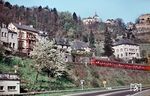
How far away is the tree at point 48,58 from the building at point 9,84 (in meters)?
14.4

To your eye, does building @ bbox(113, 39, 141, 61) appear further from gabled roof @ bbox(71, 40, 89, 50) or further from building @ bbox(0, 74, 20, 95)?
→ building @ bbox(0, 74, 20, 95)

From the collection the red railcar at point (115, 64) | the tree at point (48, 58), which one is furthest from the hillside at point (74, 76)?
the red railcar at point (115, 64)

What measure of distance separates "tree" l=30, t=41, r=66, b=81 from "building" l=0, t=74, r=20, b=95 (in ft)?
47.3

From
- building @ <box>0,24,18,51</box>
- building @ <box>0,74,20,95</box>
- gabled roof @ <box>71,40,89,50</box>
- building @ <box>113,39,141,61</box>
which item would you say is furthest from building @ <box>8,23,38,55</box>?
building @ <box>113,39,141,61</box>

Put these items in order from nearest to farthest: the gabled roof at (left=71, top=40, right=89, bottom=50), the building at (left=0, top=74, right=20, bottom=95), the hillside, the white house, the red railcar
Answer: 1. the building at (left=0, top=74, right=20, bottom=95)
2. the hillside
3. the white house
4. the red railcar
5. the gabled roof at (left=71, top=40, right=89, bottom=50)

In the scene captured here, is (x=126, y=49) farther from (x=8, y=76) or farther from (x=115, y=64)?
(x=8, y=76)

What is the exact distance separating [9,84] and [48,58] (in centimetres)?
1916

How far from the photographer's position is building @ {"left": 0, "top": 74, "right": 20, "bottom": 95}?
57281 mm

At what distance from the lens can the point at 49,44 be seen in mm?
80000

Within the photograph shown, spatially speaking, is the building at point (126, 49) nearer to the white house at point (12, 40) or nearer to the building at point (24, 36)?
the building at point (24, 36)

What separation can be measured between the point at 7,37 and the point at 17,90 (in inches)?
1810

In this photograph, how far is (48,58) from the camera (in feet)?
251

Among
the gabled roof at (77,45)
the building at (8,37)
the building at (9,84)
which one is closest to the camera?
the building at (9,84)

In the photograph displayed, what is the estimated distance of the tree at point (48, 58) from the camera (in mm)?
75312
